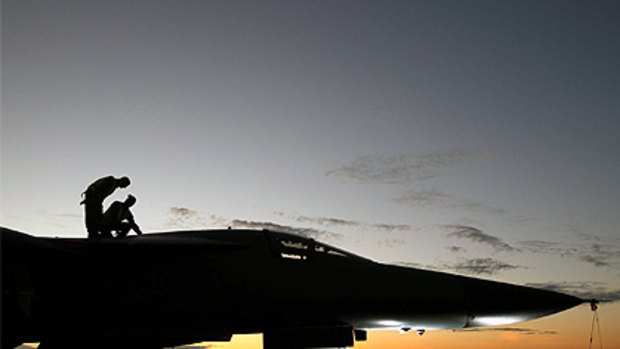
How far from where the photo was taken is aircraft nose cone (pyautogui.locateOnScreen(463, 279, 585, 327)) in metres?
10.4

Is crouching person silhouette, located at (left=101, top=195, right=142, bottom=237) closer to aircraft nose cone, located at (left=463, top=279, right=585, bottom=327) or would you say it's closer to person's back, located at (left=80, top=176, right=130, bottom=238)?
person's back, located at (left=80, top=176, right=130, bottom=238)

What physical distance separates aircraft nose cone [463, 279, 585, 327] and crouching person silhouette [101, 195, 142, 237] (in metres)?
6.08

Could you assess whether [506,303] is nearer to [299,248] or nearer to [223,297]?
[299,248]

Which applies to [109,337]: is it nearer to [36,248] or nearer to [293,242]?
[36,248]

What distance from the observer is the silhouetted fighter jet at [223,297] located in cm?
984

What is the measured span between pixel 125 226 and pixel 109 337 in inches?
90.0

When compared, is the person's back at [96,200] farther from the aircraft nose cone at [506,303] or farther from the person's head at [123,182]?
the aircraft nose cone at [506,303]

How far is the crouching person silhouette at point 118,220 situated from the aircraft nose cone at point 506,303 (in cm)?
608

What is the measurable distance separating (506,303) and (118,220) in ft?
23.1

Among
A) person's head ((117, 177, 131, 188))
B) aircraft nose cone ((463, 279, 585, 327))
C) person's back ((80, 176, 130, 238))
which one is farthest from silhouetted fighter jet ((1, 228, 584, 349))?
person's head ((117, 177, 131, 188))

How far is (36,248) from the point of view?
9.13 metres

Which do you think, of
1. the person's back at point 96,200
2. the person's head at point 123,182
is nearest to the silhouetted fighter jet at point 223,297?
the person's back at point 96,200

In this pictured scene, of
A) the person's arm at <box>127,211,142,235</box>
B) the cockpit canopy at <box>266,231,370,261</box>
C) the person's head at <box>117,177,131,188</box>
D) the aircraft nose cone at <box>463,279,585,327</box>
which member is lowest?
the aircraft nose cone at <box>463,279,585,327</box>

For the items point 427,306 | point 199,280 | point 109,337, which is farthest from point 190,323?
point 427,306
